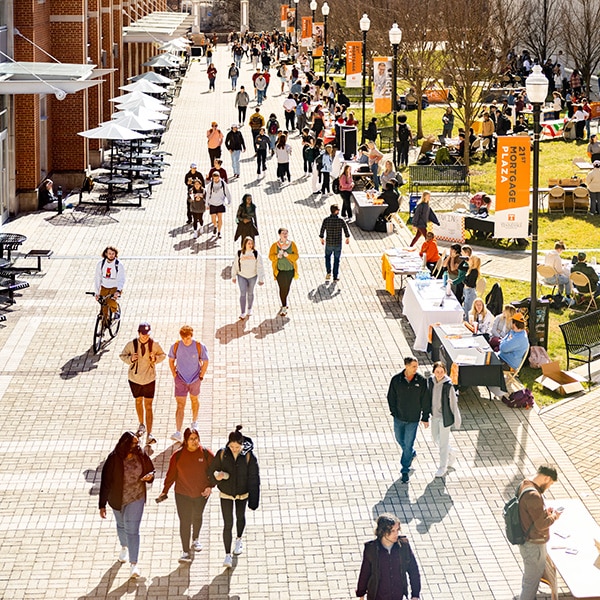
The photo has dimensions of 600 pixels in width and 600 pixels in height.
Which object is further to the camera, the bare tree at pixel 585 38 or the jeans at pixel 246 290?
the bare tree at pixel 585 38

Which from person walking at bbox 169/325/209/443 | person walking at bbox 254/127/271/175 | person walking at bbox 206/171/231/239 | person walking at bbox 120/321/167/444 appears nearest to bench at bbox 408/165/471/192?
person walking at bbox 254/127/271/175

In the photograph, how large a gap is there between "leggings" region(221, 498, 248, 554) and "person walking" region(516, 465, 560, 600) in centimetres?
273

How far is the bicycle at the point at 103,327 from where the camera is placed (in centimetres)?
1808

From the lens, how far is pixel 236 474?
11.2 meters

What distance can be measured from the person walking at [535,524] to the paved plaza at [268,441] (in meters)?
0.50

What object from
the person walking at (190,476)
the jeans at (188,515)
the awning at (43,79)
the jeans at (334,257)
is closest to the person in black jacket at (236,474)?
the person walking at (190,476)

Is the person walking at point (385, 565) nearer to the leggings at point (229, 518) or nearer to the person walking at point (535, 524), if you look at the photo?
the person walking at point (535, 524)

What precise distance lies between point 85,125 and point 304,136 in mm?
6425

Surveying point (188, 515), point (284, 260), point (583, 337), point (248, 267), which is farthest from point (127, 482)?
point (583, 337)

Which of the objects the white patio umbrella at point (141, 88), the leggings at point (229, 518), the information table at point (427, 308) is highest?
the white patio umbrella at point (141, 88)

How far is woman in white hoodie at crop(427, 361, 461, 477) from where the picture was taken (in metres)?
13.4

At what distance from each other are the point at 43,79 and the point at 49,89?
1.87m

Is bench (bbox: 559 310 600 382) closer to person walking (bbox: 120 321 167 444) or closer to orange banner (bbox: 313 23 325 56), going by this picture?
person walking (bbox: 120 321 167 444)

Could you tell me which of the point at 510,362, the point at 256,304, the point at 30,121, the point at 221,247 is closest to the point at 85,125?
the point at 30,121
